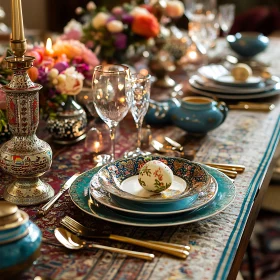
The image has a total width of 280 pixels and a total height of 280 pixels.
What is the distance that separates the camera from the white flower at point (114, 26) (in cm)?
191

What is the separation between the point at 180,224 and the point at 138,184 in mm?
149

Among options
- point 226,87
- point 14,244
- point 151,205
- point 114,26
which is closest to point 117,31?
point 114,26

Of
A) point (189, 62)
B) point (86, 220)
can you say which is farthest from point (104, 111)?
point (189, 62)

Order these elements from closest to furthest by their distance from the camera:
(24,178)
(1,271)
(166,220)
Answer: (1,271)
(166,220)
(24,178)

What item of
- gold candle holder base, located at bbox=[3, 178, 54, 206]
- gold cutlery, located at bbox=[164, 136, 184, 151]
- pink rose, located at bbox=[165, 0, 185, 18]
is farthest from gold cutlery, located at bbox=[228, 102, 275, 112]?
gold candle holder base, located at bbox=[3, 178, 54, 206]

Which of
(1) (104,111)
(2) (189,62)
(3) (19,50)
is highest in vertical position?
(3) (19,50)

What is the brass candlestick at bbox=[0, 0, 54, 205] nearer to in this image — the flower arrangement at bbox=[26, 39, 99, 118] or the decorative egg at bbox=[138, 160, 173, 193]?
the decorative egg at bbox=[138, 160, 173, 193]

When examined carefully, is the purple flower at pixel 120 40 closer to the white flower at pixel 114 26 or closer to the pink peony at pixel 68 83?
the white flower at pixel 114 26

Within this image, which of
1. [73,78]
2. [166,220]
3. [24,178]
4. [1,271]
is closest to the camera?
[1,271]

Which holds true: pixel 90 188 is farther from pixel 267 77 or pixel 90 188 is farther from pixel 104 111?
pixel 267 77

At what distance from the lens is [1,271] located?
675mm

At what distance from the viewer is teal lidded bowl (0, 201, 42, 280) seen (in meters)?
0.68

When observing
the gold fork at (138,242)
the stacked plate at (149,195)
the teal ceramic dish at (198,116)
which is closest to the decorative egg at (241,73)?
the teal ceramic dish at (198,116)

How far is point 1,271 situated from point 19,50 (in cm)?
38
